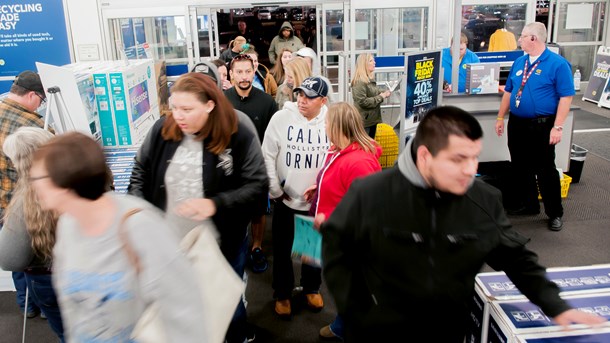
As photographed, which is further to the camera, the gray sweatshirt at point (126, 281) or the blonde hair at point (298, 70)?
the blonde hair at point (298, 70)

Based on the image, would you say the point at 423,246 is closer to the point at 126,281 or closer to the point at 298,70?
the point at 126,281

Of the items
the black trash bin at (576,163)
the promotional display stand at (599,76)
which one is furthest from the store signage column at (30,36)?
the promotional display stand at (599,76)

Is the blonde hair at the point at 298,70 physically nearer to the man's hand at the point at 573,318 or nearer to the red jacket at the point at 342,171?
the red jacket at the point at 342,171

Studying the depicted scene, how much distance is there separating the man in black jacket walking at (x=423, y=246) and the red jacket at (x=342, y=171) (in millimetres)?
952

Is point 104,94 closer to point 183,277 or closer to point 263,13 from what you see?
point 183,277

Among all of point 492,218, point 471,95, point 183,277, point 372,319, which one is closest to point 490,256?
point 492,218

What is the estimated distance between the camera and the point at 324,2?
7652 mm

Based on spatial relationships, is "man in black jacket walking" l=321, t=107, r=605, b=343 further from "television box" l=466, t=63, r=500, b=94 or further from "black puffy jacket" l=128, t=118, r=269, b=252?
"television box" l=466, t=63, r=500, b=94

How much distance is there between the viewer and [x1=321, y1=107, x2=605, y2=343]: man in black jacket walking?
5.44ft

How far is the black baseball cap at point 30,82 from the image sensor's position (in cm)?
351

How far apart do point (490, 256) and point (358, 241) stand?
48 centimetres

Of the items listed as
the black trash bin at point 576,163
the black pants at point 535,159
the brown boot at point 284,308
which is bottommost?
the brown boot at point 284,308

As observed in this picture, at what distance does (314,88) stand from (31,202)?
5.47 feet

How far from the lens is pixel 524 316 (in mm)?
2010
